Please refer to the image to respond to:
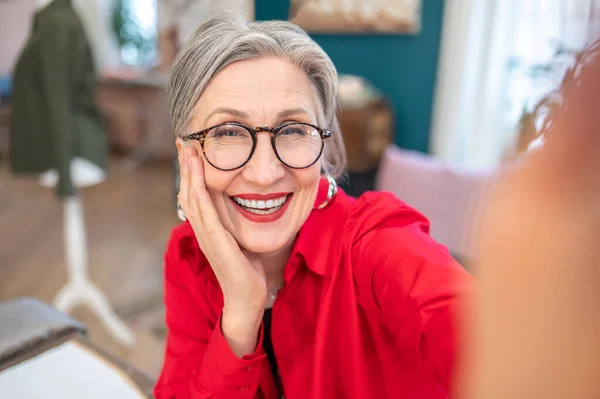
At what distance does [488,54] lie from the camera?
2.56 m

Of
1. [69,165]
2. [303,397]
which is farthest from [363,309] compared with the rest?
[69,165]

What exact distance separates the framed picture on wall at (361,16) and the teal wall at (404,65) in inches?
2.3

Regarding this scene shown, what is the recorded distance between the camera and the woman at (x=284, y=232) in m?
0.90

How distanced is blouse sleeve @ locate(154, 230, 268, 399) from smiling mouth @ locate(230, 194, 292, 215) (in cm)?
22

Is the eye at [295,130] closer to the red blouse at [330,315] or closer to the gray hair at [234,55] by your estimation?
the gray hair at [234,55]

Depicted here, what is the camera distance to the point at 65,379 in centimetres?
112

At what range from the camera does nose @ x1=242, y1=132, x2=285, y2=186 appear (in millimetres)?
904

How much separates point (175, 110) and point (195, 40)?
15 centimetres

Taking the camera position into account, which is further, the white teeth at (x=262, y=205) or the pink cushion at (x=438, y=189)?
the pink cushion at (x=438, y=189)

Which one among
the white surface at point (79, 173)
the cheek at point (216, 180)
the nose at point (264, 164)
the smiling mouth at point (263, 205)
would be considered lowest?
the white surface at point (79, 173)

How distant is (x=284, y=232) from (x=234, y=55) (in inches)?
13.3

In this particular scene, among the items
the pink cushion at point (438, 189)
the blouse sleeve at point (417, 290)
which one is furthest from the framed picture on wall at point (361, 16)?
the blouse sleeve at point (417, 290)

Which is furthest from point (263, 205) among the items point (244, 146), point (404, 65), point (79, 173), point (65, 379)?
point (404, 65)

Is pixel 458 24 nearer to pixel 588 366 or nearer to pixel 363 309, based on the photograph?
pixel 363 309
